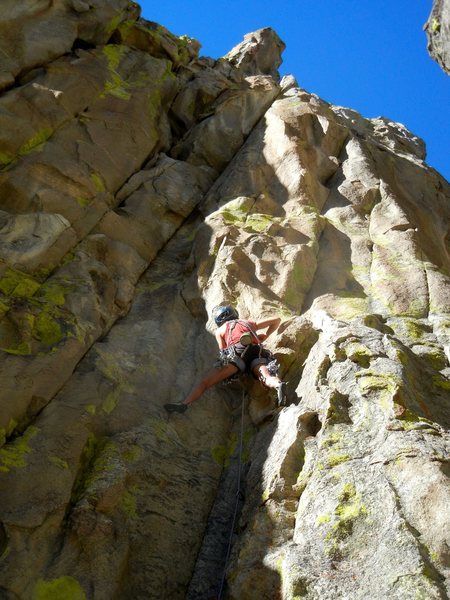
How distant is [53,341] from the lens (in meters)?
11.3

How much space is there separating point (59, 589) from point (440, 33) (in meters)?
12.8

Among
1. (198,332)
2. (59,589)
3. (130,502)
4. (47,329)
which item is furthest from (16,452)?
(198,332)

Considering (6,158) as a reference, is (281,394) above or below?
below

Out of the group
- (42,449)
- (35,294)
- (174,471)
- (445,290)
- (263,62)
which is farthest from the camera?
(263,62)

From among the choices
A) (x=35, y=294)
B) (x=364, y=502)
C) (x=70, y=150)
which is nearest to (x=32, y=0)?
(x=70, y=150)

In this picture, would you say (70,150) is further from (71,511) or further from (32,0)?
(71,511)

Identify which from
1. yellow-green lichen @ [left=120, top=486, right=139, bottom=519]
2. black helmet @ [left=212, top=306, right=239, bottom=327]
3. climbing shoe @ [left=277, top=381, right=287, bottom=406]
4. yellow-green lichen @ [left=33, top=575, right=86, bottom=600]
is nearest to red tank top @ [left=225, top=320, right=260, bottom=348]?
black helmet @ [left=212, top=306, right=239, bottom=327]

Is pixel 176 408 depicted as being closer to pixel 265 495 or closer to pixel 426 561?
pixel 265 495

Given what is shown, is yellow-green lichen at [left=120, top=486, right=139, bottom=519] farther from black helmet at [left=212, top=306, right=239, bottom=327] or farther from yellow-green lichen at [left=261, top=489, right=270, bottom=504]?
black helmet at [left=212, top=306, right=239, bottom=327]

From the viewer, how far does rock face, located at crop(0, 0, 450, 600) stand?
8.08 meters

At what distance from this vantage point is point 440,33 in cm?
1373

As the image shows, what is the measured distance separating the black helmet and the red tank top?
50 cm

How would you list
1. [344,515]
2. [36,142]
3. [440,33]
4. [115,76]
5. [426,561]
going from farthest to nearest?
[115,76]
[36,142]
[440,33]
[344,515]
[426,561]

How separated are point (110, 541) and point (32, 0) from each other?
16.2 m
